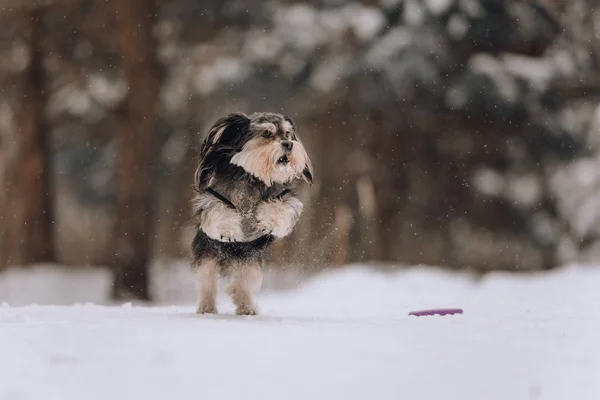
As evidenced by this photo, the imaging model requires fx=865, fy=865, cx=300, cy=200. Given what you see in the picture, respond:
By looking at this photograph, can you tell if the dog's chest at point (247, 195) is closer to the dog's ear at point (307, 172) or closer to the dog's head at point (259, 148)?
the dog's head at point (259, 148)

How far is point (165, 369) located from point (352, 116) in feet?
42.1

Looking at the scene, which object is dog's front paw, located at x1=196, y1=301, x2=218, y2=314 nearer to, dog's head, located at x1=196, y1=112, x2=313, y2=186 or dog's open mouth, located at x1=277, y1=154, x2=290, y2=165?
dog's head, located at x1=196, y1=112, x2=313, y2=186

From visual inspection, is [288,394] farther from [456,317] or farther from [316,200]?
[316,200]

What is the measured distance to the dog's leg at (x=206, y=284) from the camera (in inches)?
283

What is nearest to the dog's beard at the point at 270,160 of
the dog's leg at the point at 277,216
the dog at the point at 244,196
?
the dog at the point at 244,196

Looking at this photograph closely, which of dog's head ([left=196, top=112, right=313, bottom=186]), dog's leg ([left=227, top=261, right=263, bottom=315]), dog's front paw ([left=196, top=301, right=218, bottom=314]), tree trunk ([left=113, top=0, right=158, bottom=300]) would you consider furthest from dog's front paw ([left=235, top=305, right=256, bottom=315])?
tree trunk ([left=113, top=0, right=158, bottom=300])

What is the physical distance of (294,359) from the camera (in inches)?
170

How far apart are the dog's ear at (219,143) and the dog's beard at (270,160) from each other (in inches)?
7.8

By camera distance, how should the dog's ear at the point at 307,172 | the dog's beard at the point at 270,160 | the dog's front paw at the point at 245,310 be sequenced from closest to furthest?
the dog's beard at the point at 270,160, the dog's ear at the point at 307,172, the dog's front paw at the point at 245,310

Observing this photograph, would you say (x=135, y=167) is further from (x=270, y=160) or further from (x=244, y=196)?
(x=270, y=160)

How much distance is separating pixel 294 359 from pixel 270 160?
8.47 feet

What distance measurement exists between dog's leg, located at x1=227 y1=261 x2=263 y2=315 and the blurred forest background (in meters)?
6.69

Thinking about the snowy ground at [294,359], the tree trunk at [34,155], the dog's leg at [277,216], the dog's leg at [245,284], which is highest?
the tree trunk at [34,155]

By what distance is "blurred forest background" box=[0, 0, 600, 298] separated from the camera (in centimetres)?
1521
